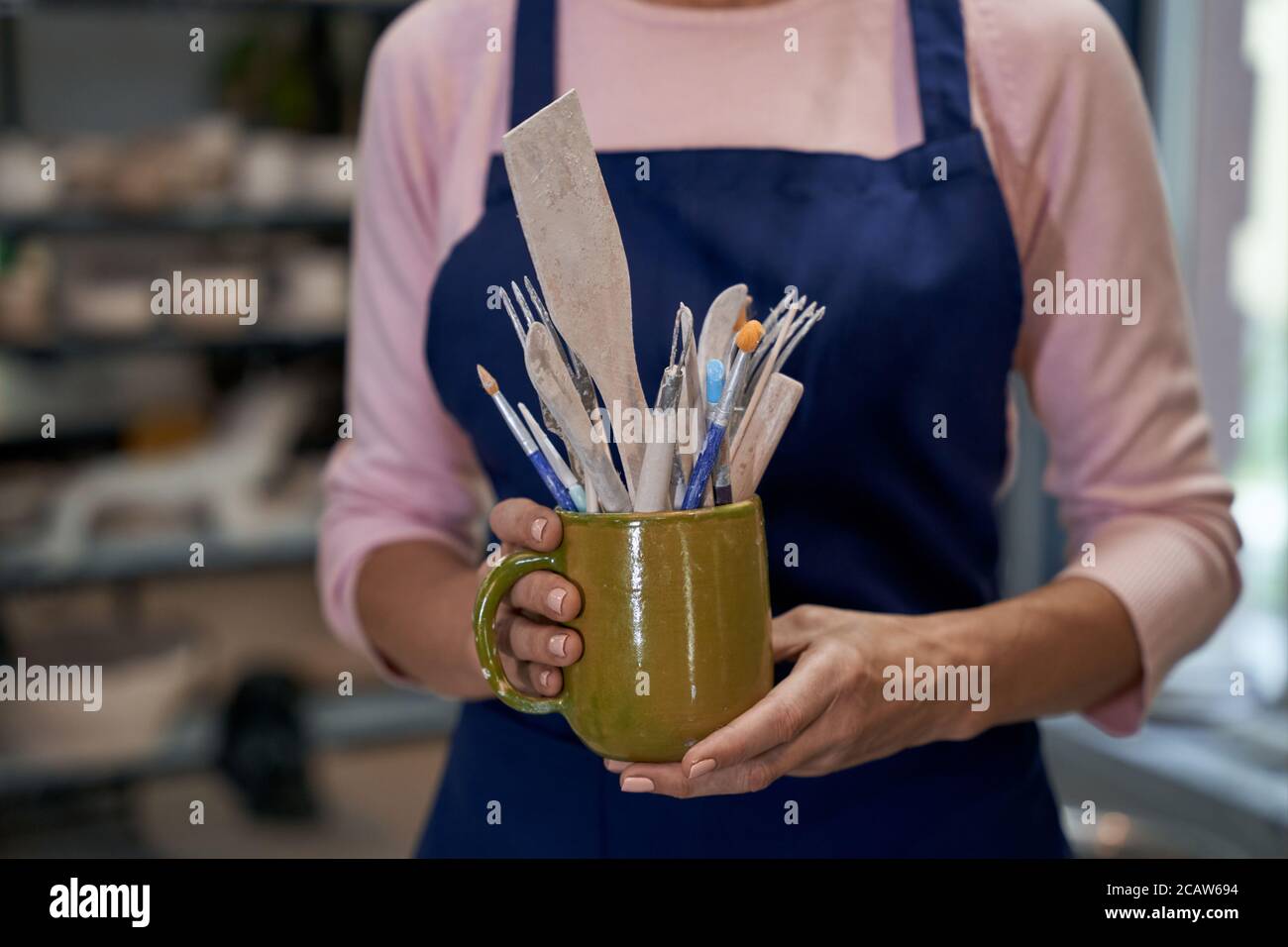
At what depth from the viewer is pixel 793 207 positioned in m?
0.86

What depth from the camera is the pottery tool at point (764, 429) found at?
2.10 ft

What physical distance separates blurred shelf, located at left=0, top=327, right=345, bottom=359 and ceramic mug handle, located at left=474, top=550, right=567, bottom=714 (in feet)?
7.15

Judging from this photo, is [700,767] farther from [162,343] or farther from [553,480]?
[162,343]

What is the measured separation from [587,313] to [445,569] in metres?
0.39

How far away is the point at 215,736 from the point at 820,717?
2.27m

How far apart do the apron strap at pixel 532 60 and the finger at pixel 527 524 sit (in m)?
0.34

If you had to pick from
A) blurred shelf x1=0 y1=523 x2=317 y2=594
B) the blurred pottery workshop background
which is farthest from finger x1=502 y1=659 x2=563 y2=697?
blurred shelf x1=0 y1=523 x2=317 y2=594

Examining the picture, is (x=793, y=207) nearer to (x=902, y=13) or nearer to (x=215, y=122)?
(x=902, y=13)

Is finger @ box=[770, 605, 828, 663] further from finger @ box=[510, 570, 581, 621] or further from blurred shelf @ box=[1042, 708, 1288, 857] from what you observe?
blurred shelf @ box=[1042, 708, 1288, 857]

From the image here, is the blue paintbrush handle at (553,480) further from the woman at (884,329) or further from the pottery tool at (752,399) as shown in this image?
the woman at (884,329)

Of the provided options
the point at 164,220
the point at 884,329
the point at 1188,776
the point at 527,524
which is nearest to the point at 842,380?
the point at 884,329

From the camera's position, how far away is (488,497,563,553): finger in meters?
0.63

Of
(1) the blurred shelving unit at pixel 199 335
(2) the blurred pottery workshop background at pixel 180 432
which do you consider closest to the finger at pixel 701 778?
(2) the blurred pottery workshop background at pixel 180 432
